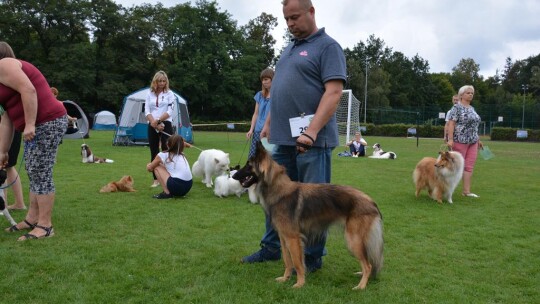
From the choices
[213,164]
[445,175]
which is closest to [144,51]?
[213,164]

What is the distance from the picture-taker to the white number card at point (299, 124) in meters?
3.53

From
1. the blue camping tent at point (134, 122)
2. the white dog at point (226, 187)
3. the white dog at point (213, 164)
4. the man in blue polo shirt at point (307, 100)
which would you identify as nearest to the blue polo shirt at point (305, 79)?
the man in blue polo shirt at point (307, 100)

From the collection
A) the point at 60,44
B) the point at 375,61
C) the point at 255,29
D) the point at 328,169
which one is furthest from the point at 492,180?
the point at 375,61

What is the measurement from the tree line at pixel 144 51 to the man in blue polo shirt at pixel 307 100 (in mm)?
42207

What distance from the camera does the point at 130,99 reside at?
66.0 ft

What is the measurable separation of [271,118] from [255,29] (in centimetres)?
5822

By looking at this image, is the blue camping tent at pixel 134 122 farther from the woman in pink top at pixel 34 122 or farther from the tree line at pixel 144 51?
the tree line at pixel 144 51

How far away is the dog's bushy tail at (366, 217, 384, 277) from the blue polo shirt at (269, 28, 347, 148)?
77cm

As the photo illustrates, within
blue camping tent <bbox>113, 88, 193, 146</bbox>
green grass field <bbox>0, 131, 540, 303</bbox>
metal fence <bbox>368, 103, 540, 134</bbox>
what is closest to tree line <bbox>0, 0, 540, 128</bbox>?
metal fence <bbox>368, 103, 540, 134</bbox>

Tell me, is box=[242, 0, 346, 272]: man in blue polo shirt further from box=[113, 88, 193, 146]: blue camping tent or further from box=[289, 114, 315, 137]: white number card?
box=[113, 88, 193, 146]: blue camping tent

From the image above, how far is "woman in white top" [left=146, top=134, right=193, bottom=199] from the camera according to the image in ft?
22.6

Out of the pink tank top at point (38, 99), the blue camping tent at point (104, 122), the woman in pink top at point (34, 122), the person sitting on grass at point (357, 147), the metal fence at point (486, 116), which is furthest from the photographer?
the metal fence at point (486, 116)

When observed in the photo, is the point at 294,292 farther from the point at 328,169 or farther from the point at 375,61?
the point at 375,61

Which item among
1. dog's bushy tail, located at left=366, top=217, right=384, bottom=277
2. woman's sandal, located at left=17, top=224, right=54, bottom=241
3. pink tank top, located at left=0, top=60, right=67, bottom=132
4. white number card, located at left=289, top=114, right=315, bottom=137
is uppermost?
pink tank top, located at left=0, top=60, right=67, bottom=132
